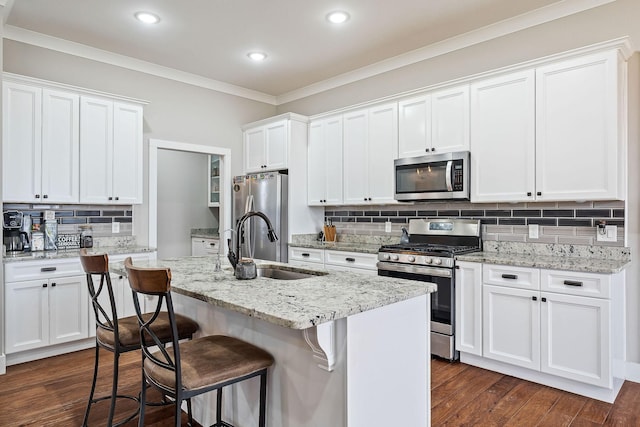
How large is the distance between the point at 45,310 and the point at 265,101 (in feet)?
11.9

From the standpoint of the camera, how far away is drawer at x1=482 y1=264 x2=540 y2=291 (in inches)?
113

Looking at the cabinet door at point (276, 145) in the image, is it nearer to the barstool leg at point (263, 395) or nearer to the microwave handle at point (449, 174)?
the microwave handle at point (449, 174)

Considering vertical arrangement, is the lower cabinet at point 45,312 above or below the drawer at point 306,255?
below

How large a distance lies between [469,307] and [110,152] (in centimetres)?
356

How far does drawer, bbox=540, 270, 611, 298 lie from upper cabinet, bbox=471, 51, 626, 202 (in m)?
0.58

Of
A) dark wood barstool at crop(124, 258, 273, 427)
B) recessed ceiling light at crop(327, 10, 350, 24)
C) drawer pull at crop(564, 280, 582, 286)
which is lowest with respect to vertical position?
dark wood barstool at crop(124, 258, 273, 427)

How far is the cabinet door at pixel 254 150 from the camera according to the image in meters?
5.12

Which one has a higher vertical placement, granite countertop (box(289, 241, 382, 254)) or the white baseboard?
granite countertop (box(289, 241, 382, 254))

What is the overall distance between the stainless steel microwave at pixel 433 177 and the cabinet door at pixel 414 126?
0.10 metres

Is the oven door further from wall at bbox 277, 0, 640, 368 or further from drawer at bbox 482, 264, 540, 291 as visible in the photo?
wall at bbox 277, 0, 640, 368

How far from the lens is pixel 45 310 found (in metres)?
3.38

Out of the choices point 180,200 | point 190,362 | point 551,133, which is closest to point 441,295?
point 551,133

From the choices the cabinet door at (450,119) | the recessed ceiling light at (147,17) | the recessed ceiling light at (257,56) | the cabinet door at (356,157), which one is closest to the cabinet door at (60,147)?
the recessed ceiling light at (147,17)

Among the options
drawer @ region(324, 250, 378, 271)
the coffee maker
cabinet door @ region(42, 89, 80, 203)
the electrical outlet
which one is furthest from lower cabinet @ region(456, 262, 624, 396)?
the coffee maker
